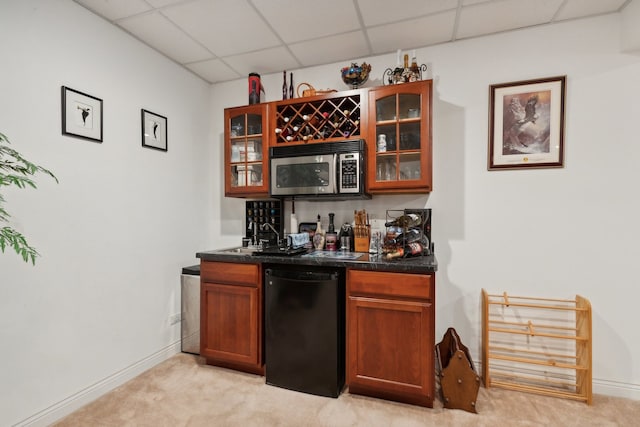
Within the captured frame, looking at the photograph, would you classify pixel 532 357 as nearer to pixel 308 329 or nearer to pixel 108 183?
pixel 308 329

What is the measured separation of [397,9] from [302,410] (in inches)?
107

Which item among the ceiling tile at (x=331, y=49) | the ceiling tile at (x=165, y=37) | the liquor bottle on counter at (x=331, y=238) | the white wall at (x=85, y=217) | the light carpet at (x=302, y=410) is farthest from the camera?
the liquor bottle on counter at (x=331, y=238)

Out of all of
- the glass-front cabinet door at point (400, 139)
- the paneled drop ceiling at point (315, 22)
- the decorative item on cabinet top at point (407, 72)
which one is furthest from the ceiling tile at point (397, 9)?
the glass-front cabinet door at point (400, 139)

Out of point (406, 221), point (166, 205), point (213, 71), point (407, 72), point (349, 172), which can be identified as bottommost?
point (406, 221)

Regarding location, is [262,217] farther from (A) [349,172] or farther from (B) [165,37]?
(B) [165,37]

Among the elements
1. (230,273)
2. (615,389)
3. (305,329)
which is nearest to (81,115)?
(230,273)

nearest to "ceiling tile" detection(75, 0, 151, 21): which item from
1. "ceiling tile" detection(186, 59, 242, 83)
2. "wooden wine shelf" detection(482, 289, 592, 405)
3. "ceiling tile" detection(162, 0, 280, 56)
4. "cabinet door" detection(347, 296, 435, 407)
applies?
"ceiling tile" detection(162, 0, 280, 56)

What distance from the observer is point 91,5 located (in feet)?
6.51

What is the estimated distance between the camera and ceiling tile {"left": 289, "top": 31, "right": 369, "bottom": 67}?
237cm

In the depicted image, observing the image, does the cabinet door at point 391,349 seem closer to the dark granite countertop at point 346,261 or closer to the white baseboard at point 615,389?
A: the dark granite countertop at point 346,261

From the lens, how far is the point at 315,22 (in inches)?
85.0

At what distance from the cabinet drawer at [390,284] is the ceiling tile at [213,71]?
7.37 ft

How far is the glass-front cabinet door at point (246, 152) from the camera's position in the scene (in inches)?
102

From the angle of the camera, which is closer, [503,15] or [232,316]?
[503,15]
